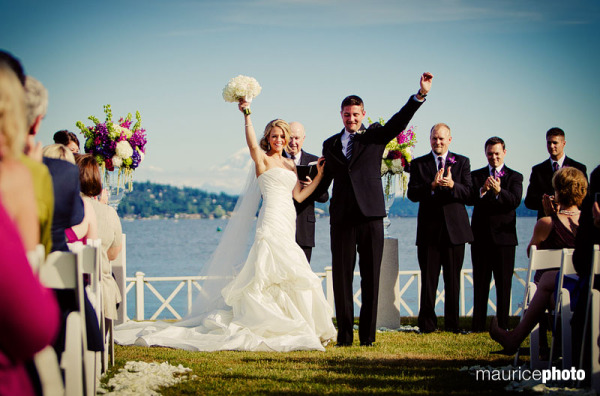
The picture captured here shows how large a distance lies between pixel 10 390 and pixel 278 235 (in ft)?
18.0

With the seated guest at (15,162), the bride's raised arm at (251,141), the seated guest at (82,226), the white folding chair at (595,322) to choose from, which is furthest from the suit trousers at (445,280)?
the seated guest at (15,162)

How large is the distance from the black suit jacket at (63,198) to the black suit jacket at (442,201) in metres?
4.91

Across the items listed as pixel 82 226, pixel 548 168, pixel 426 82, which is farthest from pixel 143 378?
pixel 548 168

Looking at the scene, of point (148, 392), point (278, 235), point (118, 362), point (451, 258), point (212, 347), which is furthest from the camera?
point (451, 258)

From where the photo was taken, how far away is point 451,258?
25.0 feet

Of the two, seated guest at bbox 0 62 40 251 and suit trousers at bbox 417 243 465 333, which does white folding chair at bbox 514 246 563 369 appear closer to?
suit trousers at bbox 417 243 465 333

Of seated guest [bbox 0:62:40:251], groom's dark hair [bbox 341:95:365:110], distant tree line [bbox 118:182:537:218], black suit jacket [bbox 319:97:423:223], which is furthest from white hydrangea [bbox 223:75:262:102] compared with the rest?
distant tree line [bbox 118:182:537:218]

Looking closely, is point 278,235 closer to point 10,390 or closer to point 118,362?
point 118,362

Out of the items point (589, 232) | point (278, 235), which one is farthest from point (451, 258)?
point (589, 232)

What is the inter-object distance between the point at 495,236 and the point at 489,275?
519mm

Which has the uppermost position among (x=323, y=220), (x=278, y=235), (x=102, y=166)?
(x=102, y=166)

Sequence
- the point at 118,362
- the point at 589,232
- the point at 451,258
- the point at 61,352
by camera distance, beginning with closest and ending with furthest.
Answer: the point at 61,352 < the point at 589,232 < the point at 118,362 < the point at 451,258

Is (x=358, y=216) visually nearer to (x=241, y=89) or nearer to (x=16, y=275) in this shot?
(x=241, y=89)

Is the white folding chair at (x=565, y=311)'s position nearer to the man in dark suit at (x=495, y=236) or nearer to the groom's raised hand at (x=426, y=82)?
the groom's raised hand at (x=426, y=82)
